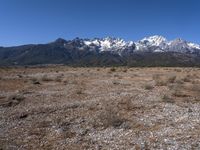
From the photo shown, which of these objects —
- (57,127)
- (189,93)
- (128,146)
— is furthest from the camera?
(189,93)

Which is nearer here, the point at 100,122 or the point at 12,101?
the point at 100,122

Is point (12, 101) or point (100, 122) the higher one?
point (100, 122)

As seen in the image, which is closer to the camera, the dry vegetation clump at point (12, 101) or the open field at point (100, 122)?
the open field at point (100, 122)

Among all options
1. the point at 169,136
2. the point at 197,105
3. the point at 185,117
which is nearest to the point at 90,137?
the point at 169,136

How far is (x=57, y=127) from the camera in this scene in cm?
2044

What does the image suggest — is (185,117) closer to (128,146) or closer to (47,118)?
(128,146)

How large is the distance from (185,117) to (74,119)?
24.3 feet

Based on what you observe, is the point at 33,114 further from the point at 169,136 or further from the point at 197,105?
the point at 197,105

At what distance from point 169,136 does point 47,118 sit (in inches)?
345

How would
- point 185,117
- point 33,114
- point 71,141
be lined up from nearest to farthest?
point 71,141
point 185,117
point 33,114

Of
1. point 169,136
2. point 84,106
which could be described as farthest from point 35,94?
point 169,136

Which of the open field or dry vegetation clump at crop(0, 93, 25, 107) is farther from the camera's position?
dry vegetation clump at crop(0, 93, 25, 107)

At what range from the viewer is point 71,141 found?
688 inches

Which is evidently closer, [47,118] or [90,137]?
[90,137]
